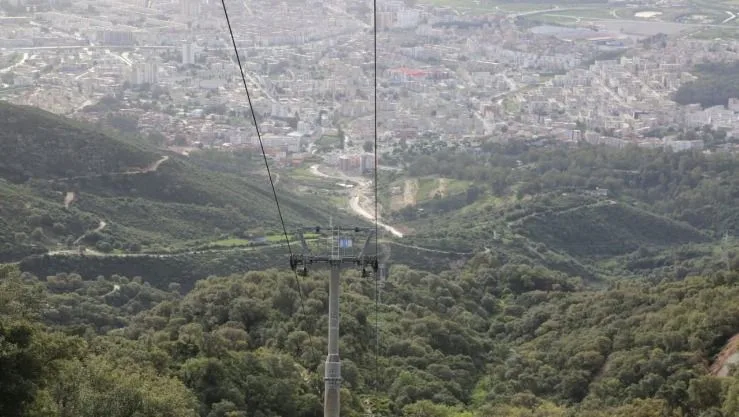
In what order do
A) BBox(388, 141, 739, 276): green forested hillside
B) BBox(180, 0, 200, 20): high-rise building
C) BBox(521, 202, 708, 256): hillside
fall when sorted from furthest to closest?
BBox(180, 0, 200, 20): high-rise building, BBox(521, 202, 708, 256): hillside, BBox(388, 141, 739, 276): green forested hillside

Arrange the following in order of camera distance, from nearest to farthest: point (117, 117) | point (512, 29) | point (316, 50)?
point (117, 117)
point (316, 50)
point (512, 29)

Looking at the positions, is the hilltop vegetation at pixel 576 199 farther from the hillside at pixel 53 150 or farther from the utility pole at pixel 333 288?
the utility pole at pixel 333 288

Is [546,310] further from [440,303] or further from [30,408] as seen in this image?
[30,408]

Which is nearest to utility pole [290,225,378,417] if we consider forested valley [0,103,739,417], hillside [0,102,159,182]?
forested valley [0,103,739,417]

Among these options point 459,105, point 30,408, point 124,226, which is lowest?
point 459,105

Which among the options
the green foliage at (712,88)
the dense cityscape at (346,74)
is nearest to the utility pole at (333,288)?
the dense cityscape at (346,74)

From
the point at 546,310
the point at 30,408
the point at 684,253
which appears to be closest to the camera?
the point at 30,408

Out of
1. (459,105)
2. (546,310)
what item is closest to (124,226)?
(546,310)

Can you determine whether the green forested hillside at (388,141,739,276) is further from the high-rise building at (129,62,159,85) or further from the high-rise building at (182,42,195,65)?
the high-rise building at (182,42,195,65)

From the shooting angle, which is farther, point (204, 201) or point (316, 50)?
point (316, 50)
